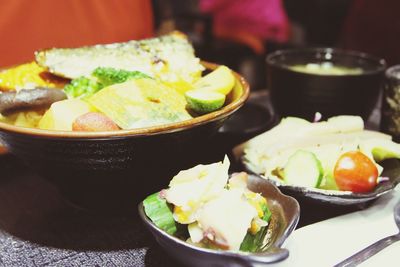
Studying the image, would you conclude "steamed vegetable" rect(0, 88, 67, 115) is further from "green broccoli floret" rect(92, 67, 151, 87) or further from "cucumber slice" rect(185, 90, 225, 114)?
"cucumber slice" rect(185, 90, 225, 114)

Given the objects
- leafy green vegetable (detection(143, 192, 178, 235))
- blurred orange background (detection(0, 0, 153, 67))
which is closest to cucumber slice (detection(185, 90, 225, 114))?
leafy green vegetable (detection(143, 192, 178, 235))

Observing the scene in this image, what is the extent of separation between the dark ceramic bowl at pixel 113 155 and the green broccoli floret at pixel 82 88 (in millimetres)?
248

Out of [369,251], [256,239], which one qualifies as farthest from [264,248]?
[369,251]

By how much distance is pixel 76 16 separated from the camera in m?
2.31

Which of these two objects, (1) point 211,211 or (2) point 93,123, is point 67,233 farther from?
(1) point 211,211

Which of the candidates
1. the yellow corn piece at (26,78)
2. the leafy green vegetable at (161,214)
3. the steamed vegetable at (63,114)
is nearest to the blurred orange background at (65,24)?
the yellow corn piece at (26,78)

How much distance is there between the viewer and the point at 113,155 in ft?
3.23

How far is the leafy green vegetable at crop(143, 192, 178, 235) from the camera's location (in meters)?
0.93

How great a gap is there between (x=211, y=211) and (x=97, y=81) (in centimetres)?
59

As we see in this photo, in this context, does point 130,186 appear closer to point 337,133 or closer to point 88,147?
point 88,147

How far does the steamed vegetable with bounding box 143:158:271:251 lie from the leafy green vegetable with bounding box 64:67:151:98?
Result: 1.29ft

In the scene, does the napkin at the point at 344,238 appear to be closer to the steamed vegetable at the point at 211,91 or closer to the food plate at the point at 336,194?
the food plate at the point at 336,194

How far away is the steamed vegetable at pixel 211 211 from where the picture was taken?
863 mm

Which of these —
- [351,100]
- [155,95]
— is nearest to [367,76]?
[351,100]
